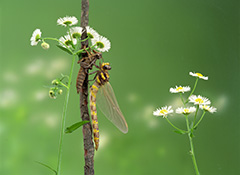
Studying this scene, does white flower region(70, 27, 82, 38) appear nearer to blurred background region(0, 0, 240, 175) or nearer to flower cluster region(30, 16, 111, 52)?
flower cluster region(30, 16, 111, 52)

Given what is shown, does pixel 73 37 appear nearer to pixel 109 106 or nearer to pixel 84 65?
pixel 84 65

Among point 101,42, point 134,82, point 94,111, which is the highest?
point 134,82

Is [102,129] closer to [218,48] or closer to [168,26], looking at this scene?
[168,26]

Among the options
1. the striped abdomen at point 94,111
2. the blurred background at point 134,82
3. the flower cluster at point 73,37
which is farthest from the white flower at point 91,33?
the blurred background at point 134,82

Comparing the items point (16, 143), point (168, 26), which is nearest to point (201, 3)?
point (168, 26)

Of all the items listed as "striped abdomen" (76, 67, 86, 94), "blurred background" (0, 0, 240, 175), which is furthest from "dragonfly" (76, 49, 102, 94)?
"blurred background" (0, 0, 240, 175)

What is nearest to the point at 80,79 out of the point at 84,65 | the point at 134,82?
the point at 84,65
